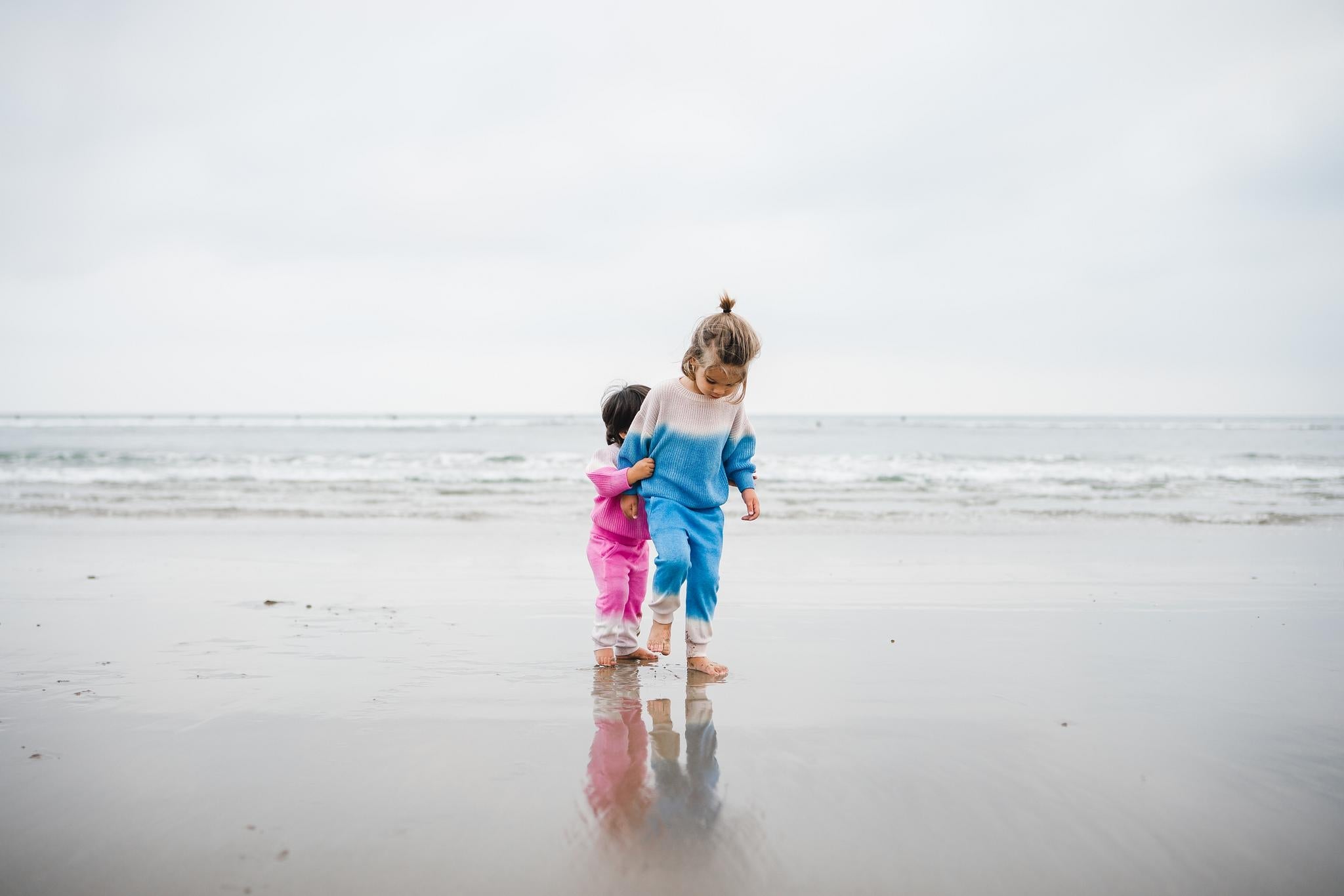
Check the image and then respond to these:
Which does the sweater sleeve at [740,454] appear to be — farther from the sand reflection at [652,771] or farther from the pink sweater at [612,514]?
the sand reflection at [652,771]

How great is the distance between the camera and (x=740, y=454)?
3.44 meters

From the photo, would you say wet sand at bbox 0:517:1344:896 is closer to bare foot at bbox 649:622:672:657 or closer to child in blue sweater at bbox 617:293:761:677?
bare foot at bbox 649:622:672:657

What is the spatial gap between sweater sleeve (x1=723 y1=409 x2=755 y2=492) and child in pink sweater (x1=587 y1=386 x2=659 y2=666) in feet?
1.32

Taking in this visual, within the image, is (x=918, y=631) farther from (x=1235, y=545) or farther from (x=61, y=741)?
(x=1235, y=545)

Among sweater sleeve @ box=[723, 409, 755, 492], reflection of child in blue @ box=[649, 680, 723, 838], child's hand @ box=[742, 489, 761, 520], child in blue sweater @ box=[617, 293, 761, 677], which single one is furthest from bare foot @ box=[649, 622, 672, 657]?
sweater sleeve @ box=[723, 409, 755, 492]

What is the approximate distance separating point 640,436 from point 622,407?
0.92ft

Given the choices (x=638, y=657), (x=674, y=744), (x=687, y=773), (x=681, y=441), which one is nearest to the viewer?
(x=687, y=773)

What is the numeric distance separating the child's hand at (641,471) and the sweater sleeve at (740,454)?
1.11 feet

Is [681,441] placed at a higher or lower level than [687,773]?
higher

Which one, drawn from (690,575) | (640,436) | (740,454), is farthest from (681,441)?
(690,575)

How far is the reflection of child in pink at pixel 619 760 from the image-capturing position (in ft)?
6.25

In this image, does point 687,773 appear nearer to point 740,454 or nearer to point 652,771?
point 652,771

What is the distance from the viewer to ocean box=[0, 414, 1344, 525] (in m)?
9.96

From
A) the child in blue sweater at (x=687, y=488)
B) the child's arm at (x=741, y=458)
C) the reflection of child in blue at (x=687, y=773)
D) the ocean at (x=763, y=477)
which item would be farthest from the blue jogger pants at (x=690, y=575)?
the ocean at (x=763, y=477)
